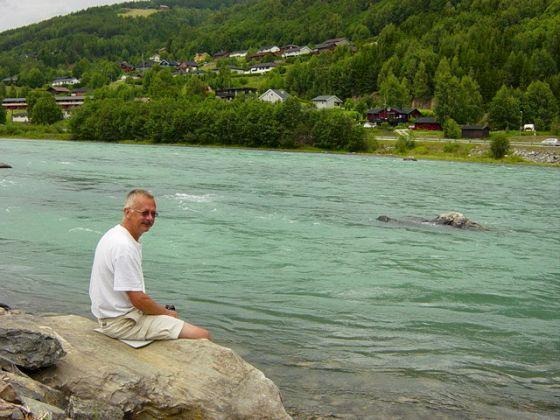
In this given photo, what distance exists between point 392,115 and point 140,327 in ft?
466

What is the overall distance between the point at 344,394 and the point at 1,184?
1534 inches

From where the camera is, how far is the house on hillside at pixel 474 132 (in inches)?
4700

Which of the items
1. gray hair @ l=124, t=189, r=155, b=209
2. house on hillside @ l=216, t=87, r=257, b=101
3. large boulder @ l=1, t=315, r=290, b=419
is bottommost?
large boulder @ l=1, t=315, r=290, b=419

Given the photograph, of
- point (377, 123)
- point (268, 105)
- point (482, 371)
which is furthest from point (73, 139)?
point (482, 371)

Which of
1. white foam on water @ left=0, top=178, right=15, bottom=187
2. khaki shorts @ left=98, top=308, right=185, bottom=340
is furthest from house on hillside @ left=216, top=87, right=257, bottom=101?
khaki shorts @ left=98, top=308, right=185, bottom=340

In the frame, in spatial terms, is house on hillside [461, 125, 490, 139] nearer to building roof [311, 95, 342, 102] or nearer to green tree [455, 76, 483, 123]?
green tree [455, 76, 483, 123]

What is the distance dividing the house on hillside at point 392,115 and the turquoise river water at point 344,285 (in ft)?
333

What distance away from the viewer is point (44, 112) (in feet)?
507

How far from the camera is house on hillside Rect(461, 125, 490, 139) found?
119 meters

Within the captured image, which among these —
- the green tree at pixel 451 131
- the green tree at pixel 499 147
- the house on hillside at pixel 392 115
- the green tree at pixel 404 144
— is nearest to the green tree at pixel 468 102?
the house on hillside at pixel 392 115

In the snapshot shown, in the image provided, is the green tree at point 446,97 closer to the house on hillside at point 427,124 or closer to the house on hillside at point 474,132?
the house on hillside at point 427,124

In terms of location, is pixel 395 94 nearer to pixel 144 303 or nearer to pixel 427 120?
pixel 427 120

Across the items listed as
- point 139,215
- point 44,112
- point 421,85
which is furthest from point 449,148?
point 44,112

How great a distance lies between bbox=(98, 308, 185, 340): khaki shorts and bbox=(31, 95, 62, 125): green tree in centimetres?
15823
